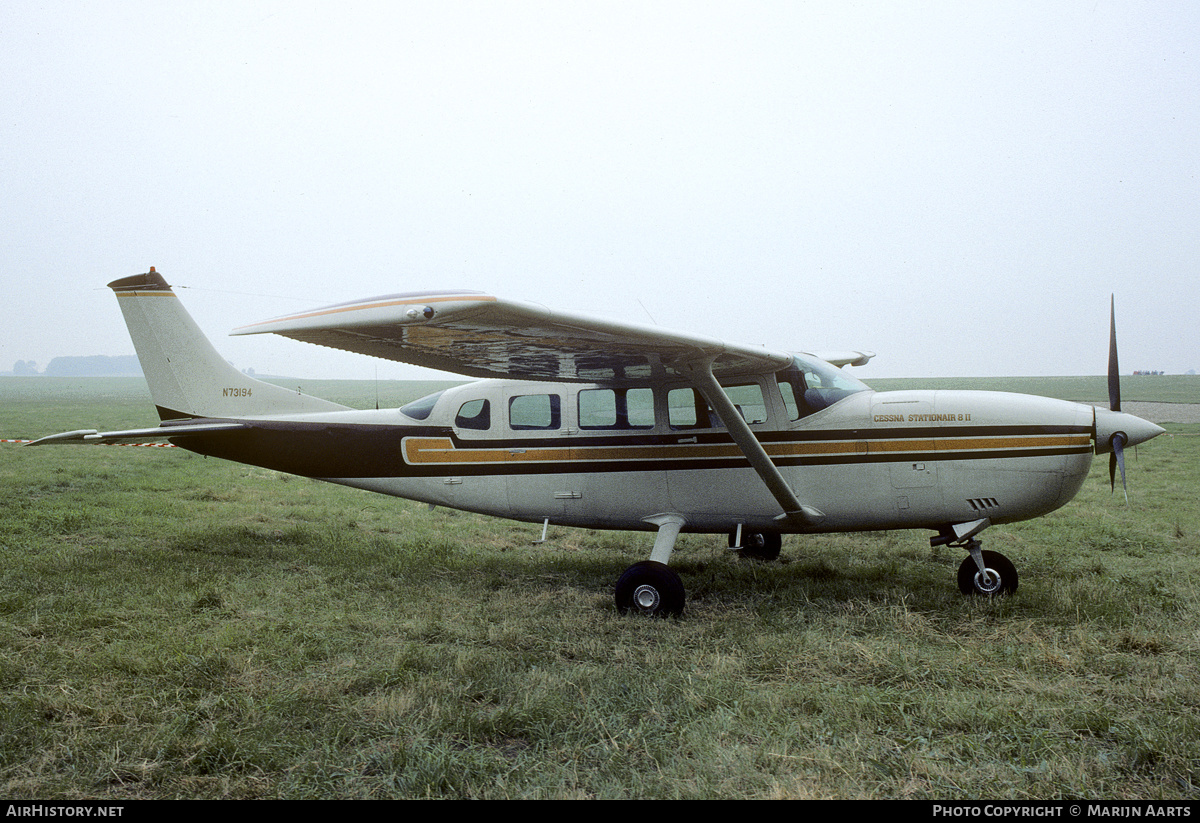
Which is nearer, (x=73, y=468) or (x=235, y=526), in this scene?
(x=235, y=526)

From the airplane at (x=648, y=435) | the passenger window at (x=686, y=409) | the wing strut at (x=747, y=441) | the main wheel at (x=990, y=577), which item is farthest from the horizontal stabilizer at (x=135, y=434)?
the main wheel at (x=990, y=577)

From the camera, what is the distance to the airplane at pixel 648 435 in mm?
5871

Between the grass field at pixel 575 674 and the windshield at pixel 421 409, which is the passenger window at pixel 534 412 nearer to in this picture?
the windshield at pixel 421 409

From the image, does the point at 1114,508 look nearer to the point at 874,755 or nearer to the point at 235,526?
the point at 874,755

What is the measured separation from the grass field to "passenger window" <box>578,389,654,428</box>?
1.72m

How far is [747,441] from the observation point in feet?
19.6

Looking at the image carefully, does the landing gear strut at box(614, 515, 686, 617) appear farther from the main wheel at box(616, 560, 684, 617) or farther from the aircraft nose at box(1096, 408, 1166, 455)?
the aircraft nose at box(1096, 408, 1166, 455)

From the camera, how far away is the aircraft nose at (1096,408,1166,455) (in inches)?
232

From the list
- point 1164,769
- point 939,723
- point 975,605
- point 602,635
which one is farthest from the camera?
point 975,605

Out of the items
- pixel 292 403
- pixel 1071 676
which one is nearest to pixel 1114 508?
pixel 1071 676

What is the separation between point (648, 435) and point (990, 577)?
3.41 metres

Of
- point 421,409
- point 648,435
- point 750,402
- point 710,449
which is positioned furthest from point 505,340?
point 421,409

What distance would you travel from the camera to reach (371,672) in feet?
14.4
